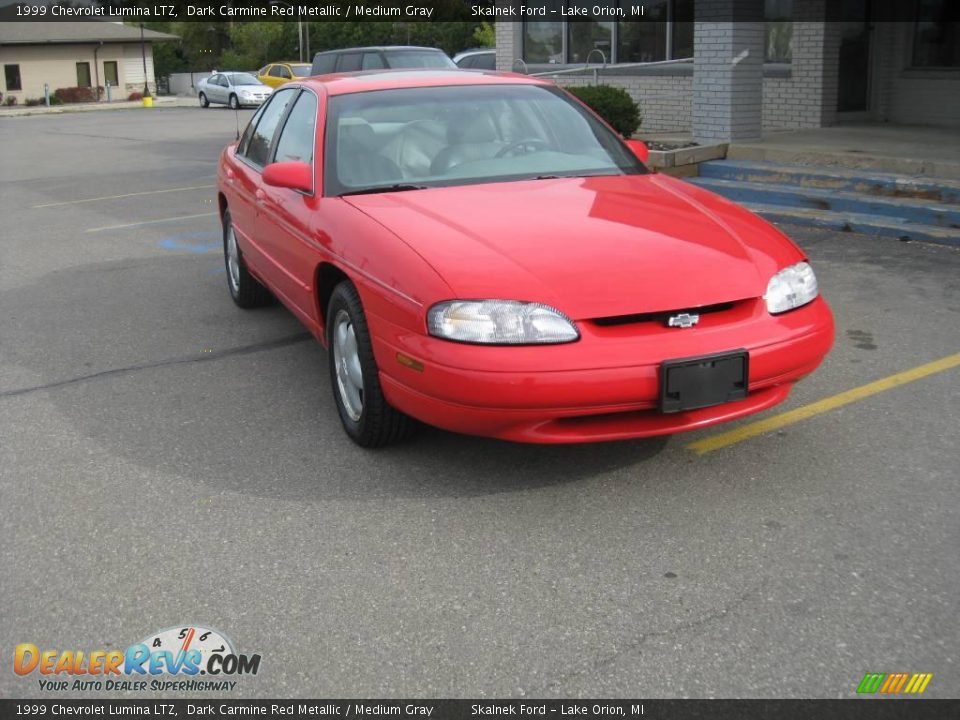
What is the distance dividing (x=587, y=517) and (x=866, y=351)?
105 inches

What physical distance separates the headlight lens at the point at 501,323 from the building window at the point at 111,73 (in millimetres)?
59704

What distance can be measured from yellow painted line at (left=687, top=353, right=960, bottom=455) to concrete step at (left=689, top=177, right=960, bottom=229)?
3.47 meters

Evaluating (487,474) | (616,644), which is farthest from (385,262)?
(616,644)

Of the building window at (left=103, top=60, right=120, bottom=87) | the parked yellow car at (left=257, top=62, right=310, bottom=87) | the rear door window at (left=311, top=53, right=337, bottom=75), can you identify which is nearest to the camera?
the rear door window at (left=311, top=53, right=337, bottom=75)

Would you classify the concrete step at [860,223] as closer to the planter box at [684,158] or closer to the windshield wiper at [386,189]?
the planter box at [684,158]

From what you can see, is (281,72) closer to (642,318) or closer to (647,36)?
(647,36)

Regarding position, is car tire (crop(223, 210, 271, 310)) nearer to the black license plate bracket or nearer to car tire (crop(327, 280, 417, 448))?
car tire (crop(327, 280, 417, 448))

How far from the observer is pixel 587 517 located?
13.1 ft

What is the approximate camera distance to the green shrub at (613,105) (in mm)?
11930

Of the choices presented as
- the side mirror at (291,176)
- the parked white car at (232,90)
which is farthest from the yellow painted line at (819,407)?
the parked white car at (232,90)

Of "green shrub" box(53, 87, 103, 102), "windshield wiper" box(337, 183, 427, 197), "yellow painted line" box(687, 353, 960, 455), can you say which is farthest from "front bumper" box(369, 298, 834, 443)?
"green shrub" box(53, 87, 103, 102)

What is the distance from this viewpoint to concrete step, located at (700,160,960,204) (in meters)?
9.23

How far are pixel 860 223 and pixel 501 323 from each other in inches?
242

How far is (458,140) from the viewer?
17.5 ft
